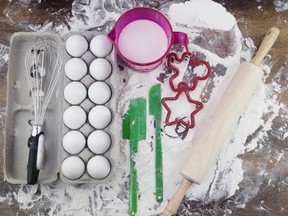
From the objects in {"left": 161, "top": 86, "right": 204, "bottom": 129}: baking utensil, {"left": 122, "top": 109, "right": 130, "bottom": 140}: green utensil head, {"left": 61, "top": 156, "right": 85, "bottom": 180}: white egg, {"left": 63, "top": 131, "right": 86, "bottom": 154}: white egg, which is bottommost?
{"left": 61, "top": 156, "right": 85, "bottom": 180}: white egg

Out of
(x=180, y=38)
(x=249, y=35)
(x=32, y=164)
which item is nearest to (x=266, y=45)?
(x=249, y=35)

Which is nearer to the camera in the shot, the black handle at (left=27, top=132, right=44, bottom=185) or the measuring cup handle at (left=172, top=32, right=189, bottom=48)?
the black handle at (left=27, top=132, right=44, bottom=185)

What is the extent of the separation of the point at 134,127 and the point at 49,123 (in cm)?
17

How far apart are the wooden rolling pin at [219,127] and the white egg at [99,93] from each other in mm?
200

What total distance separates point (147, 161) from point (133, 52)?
0.75 feet

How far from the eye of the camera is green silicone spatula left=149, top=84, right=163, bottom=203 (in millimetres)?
954

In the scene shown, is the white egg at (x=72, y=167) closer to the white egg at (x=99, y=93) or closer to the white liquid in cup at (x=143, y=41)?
the white egg at (x=99, y=93)

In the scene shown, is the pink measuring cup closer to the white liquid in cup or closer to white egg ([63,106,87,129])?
the white liquid in cup

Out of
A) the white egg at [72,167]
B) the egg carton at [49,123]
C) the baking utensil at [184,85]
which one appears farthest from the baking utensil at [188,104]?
the white egg at [72,167]

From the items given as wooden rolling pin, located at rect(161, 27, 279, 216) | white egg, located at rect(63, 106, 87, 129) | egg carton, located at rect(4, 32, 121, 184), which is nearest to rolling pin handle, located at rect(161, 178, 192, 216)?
wooden rolling pin, located at rect(161, 27, 279, 216)

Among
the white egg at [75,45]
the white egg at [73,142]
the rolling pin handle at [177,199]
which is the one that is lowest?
the rolling pin handle at [177,199]

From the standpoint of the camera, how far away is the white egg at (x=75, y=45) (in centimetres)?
93

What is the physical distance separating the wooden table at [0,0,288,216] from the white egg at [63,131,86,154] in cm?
16

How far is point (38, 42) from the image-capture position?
984mm
